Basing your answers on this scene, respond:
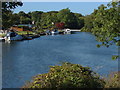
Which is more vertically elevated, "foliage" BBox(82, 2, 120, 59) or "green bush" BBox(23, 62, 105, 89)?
"foliage" BBox(82, 2, 120, 59)

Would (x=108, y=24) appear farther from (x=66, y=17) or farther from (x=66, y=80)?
(x=66, y=17)

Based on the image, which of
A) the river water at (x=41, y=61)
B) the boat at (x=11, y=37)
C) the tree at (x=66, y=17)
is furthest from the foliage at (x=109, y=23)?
the tree at (x=66, y=17)

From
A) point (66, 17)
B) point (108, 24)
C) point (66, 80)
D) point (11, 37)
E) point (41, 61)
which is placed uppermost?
point (66, 17)

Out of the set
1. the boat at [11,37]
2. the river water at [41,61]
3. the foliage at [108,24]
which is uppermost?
the foliage at [108,24]

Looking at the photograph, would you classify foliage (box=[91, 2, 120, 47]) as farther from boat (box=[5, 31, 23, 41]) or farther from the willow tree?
boat (box=[5, 31, 23, 41])

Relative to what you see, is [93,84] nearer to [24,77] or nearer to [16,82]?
[16,82]

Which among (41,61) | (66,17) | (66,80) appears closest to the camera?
(66,80)

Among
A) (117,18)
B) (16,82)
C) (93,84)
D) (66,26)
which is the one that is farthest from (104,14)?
(66,26)

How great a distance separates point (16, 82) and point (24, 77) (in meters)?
2.19

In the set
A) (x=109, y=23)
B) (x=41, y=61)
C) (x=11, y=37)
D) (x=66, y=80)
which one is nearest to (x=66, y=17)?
(x=11, y=37)

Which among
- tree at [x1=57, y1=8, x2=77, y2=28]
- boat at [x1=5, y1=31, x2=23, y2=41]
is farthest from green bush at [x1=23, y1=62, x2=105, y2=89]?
tree at [x1=57, y1=8, x2=77, y2=28]

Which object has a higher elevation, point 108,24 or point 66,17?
point 66,17

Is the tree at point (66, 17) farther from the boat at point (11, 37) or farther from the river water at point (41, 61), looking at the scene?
the river water at point (41, 61)

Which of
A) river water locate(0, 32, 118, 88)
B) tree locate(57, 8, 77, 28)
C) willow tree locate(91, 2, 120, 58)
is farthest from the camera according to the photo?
tree locate(57, 8, 77, 28)
